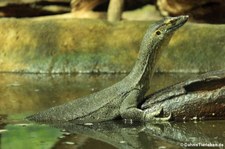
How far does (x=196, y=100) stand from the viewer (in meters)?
6.26

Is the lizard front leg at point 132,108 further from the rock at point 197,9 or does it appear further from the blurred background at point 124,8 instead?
the rock at point 197,9

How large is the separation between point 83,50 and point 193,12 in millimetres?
3627

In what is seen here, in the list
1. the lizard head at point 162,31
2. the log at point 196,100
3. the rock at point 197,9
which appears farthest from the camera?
the rock at point 197,9

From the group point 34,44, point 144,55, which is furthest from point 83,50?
point 144,55

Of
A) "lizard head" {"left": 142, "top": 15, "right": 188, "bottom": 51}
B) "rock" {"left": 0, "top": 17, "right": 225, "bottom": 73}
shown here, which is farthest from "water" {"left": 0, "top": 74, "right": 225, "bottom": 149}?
"rock" {"left": 0, "top": 17, "right": 225, "bottom": 73}

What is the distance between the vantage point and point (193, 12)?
14.4 meters

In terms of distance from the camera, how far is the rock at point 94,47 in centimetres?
1163

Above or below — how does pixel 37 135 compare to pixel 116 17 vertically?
below

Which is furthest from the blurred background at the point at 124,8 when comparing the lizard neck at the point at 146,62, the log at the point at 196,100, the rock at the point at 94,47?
the log at the point at 196,100

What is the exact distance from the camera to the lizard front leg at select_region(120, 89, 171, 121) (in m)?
6.37

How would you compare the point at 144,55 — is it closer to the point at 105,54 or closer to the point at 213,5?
the point at 105,54

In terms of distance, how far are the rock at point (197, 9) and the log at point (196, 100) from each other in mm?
7992

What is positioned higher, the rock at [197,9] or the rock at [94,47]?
the rock at [197,9]

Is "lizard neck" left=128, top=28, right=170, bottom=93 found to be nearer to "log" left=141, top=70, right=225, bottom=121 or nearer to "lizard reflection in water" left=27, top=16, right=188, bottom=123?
"lizard reflection in water" left=27, top=16, right=188, bottom=123
